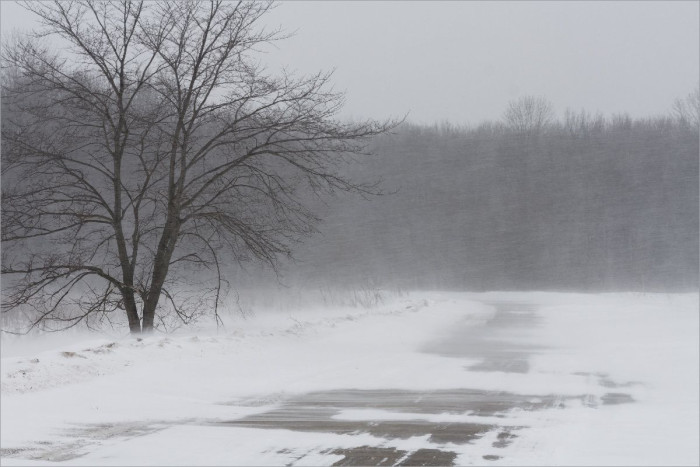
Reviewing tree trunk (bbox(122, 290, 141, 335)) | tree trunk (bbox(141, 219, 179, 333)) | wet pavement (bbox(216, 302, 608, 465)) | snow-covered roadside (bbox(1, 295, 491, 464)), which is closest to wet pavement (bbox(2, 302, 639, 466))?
wet pavement (bbox(216, 302, 608, 465))

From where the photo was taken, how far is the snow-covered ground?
248 inches

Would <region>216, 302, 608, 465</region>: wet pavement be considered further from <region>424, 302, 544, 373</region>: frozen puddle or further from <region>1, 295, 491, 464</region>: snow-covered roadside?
<region>1, 295, 491, 464</region>: snow-covered roadside

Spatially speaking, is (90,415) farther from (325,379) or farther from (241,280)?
(241,280)

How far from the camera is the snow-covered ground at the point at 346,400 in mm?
6309

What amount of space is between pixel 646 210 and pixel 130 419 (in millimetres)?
65508

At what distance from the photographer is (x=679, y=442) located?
666 centimetres

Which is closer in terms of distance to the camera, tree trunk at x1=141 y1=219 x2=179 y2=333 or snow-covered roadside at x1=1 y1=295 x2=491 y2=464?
snow-covered roadside at x1=1 y1=295 x2=491 y2=464

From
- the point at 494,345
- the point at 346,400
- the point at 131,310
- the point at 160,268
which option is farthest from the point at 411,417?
the point at 131,310

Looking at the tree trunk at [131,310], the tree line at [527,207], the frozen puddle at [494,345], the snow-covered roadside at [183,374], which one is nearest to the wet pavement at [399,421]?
the snow-covered roadside at [183,374]

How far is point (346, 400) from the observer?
8.98m

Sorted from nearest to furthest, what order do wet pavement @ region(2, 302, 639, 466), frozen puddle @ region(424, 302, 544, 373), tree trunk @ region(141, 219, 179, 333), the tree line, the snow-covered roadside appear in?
wet pavement @ region(2, 302, 639, 466), the snow-covered roadside, frozen puddle @ region(424, 302, 544, 373), tree trunk @ region(141, 219, 179, 333), the tree line

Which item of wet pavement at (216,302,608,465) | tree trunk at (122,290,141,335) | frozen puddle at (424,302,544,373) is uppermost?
tree trunk at (122,290,141,335)

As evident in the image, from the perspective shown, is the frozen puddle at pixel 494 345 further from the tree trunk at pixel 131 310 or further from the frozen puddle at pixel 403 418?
the tree trunk at pixel 131 310

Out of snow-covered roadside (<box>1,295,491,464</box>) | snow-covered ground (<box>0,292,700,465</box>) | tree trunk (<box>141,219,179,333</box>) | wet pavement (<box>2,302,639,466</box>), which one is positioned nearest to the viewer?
wet pavement (<box>2,302,639,466</box>)
